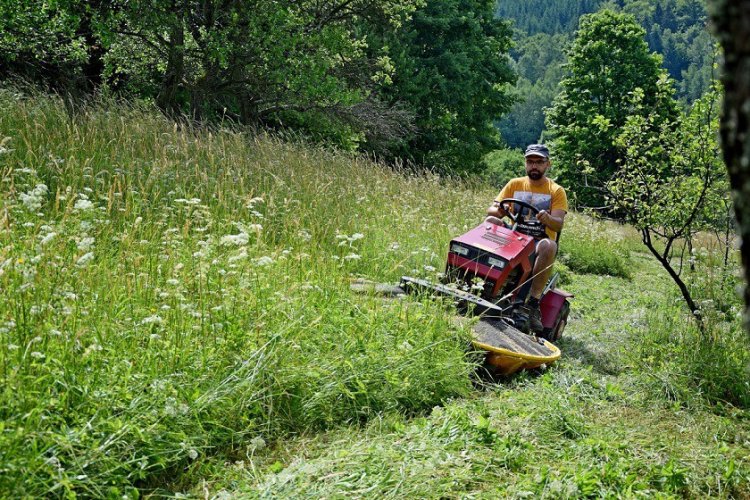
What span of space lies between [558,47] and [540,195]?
540ft

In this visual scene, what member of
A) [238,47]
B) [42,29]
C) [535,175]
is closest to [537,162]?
[535,175]

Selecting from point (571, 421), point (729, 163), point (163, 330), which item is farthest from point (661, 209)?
point (729, 163)

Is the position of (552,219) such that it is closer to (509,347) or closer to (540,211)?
(540,211)

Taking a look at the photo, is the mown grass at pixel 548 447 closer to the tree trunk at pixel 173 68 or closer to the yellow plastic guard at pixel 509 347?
the yellow plastic guard at pixel 509 347

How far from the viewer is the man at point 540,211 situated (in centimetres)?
623

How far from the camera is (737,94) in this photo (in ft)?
3.73

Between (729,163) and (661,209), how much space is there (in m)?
5.99

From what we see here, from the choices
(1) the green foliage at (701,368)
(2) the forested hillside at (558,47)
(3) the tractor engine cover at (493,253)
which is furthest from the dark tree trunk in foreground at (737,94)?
(2) the forested hillside at (558,47)

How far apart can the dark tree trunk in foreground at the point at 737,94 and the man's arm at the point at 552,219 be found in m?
5.02

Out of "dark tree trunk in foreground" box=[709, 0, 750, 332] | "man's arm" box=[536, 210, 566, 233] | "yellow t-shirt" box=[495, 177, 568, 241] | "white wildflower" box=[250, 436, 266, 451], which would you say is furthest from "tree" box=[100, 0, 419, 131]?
"dark tree trunk in foreground" box=[709, 0, 750, 332]

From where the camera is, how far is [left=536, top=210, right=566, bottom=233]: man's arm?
618 centimetres

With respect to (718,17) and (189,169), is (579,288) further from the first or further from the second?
(718,17)

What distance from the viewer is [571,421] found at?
437 cm

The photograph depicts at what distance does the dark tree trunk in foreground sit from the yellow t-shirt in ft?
18.0
